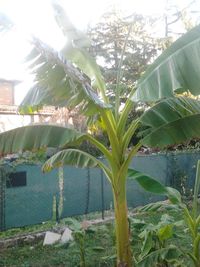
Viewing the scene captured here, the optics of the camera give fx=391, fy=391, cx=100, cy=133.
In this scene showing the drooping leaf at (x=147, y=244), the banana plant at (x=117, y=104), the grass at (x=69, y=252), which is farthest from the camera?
the grass at (x=69, y=252)

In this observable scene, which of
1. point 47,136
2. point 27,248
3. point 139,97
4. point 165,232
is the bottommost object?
point 27,248

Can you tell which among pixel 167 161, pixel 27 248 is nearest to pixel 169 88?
pixel 27 248

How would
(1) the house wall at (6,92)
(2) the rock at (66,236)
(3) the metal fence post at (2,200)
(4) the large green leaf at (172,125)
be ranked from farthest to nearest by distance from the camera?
(1) the house wall at (6,92)
(3) the metal fence post at (2,200)
(2) the rock at (66,236)
(4) the large green leaf at (172,125)

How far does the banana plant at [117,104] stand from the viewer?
4.22 meters

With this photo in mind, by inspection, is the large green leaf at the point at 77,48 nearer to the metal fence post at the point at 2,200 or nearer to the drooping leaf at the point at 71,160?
the drooping leaf at the point at 71,160

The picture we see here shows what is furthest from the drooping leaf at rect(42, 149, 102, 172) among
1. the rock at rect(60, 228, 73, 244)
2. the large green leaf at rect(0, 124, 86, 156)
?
the rock at rect(60, 228, 73, 244)

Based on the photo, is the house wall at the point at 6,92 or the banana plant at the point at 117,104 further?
the house wall at the point at 6,92

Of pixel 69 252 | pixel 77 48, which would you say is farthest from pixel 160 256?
pixel 69 252

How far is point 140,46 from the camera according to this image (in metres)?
22.1

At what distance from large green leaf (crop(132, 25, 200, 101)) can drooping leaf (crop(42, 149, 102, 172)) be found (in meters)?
1.75

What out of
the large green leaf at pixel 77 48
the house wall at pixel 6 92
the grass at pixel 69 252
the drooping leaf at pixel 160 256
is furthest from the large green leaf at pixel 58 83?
the house wall at pixel 6 92

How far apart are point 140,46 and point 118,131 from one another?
17936 mm

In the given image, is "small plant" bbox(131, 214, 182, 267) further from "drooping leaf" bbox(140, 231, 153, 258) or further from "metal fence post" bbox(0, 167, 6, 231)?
"metal fence post" bbox(0, 167, 6, 231)

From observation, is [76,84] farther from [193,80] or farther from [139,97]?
[193,80]
